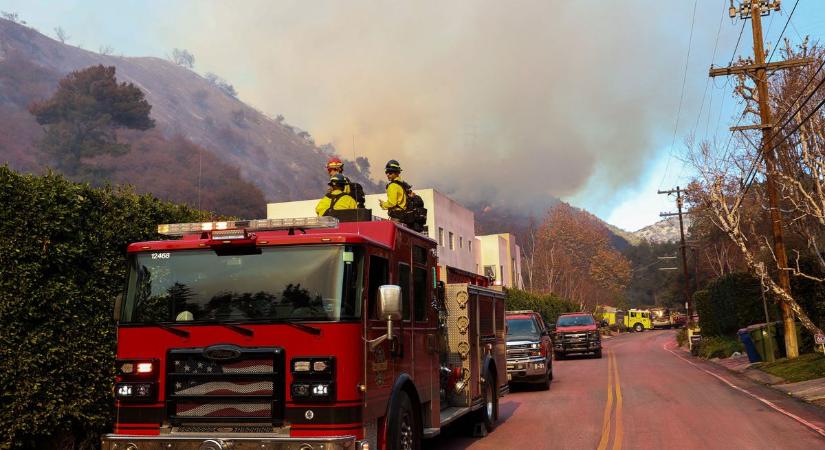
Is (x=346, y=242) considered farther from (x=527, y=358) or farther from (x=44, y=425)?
(x=527, y=358)

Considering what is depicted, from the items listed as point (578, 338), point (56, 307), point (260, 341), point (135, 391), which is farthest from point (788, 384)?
point (56, 307)

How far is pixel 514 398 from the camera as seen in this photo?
17.4 m

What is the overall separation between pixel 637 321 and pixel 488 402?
80.0m

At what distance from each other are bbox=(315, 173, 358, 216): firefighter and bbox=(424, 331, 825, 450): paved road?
12.9ft

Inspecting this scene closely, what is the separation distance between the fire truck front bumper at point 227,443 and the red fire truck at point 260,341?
10 mm

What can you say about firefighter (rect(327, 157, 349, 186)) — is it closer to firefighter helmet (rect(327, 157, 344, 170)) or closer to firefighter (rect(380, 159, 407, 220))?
firefighter helmet (rect(327, 157, 344, 170))

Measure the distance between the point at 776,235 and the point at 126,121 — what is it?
11113 cm

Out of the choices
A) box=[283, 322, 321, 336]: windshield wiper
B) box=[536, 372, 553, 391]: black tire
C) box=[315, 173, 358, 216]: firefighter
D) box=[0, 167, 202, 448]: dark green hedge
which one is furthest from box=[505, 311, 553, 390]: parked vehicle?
box=[283, 322, 321, 336]: windshield wiper

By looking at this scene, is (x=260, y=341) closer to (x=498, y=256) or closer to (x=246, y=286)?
(x=246, y=286)

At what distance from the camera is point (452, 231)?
53.7 meters

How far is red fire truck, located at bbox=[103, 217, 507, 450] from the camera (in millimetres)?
6457

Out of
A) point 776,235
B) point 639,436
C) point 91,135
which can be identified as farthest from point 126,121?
point 639,436

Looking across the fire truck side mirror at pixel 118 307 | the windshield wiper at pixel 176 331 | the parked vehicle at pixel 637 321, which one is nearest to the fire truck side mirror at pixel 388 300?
the windshield wiper at pixel 176 331

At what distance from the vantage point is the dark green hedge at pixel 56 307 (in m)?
7.98
